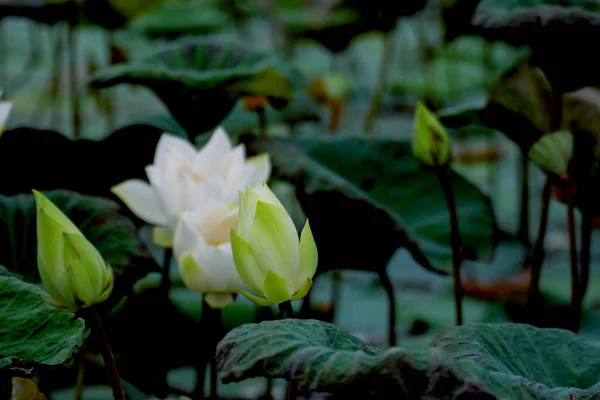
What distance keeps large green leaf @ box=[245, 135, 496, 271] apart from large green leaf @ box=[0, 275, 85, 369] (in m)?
0.31

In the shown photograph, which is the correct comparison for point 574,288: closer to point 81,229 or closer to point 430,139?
point 430,139

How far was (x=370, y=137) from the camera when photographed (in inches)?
35.4

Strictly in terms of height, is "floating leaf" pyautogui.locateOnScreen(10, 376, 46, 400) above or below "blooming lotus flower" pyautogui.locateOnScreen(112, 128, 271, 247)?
below

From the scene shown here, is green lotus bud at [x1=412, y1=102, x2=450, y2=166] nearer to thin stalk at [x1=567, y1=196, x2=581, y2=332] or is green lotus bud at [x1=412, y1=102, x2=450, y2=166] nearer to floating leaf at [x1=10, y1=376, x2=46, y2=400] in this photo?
thin stalk at [x1=567, y1=196, x2=581, y2=332]

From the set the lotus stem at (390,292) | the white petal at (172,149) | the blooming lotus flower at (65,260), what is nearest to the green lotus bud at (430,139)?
the lotus stem at (390,292)

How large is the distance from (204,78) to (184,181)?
0.20 metres

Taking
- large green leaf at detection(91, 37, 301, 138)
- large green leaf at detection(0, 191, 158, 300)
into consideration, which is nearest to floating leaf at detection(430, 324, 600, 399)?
large green leaf at detection(0, 191, 158, 300)

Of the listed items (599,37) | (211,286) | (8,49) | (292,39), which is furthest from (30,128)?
(8,49)

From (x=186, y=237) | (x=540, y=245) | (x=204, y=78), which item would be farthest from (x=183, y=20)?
(x=186, y=237)

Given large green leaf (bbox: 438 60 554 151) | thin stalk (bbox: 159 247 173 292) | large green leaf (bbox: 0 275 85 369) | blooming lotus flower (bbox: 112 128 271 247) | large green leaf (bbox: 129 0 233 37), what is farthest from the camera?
large green leaf (bbox: 129 0 233 37)

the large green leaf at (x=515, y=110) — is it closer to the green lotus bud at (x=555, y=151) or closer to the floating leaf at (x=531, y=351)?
the green lotus bud at (x=555, y=151)

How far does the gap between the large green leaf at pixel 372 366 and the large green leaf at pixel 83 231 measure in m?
0.22

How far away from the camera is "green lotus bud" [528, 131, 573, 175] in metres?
0.69

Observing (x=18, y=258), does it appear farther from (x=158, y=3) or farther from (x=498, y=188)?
(x=498, y=188)
